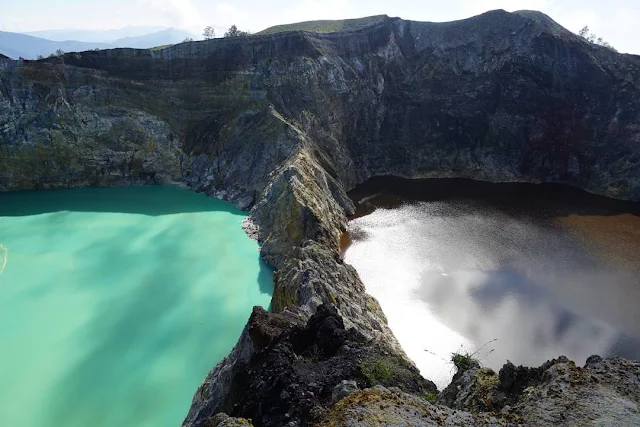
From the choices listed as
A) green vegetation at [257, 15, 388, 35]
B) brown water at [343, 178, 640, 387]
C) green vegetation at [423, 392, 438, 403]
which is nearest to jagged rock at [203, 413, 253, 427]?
green vegetation at [423, 392, 438, 403]

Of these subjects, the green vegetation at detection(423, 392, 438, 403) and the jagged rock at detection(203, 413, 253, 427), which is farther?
the green vegetation at detection(423, 392, 438, 403)

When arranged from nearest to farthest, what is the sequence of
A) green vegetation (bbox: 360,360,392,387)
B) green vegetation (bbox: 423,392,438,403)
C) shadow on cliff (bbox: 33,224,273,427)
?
green vegetation (bbox: 423,392,438,403), green vegetation (bbox: 360,360,392,387), shadow on cliff (bbox: 33,224,273,427)

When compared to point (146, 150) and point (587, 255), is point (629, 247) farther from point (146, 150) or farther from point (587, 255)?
point (146, 150)

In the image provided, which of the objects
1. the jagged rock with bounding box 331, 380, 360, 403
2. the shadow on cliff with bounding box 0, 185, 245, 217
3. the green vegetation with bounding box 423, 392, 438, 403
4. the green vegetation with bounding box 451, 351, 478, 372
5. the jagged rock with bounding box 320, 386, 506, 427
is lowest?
the shadow on cliff with bounding box 0, 185, 245, 217

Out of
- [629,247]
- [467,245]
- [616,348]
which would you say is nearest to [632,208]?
[629,247]

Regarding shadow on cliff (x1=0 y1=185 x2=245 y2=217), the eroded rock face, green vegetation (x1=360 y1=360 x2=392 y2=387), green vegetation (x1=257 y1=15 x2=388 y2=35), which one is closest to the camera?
the eroded rock face

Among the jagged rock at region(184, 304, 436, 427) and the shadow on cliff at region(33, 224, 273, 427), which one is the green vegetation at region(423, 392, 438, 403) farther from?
the shadow on cliff at region(33, 224, 273, 427)
